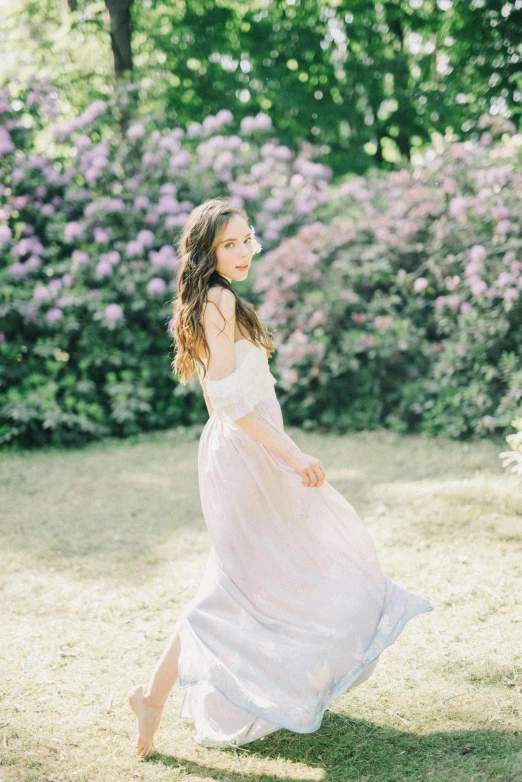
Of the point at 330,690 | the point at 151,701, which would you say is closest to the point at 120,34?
the point at 151,701

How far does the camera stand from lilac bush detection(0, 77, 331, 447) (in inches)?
297

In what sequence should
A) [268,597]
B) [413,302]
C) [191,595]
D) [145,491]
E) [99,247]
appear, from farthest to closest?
[99,247], [413,302], [145,491], [191,595], [268,597]

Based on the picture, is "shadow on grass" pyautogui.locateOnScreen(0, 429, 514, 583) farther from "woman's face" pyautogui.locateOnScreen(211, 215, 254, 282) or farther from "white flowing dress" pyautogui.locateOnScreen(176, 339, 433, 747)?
"woman's face" pyautogui.locateOnScreen(211, 215, 254, 282)

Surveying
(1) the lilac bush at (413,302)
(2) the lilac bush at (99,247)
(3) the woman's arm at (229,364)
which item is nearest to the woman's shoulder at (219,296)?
(3) the woman's arm at (229,364)

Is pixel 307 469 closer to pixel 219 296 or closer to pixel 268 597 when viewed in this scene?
pixel 268 597

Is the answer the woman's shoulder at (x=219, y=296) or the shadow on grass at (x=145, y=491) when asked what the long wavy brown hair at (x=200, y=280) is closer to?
the woman's shoulder at (x=219, y=296)

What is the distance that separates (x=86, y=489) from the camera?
19.3 feet

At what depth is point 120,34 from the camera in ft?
33.9

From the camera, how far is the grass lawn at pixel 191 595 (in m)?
2.44

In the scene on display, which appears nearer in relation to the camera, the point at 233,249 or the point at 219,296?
the point at 219,296

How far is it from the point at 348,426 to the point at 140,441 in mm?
2054

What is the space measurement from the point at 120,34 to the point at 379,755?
10207mm

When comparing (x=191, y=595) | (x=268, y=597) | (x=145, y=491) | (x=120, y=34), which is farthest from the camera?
(x=120, y=34)

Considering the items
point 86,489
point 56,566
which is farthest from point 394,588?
point 86,489
